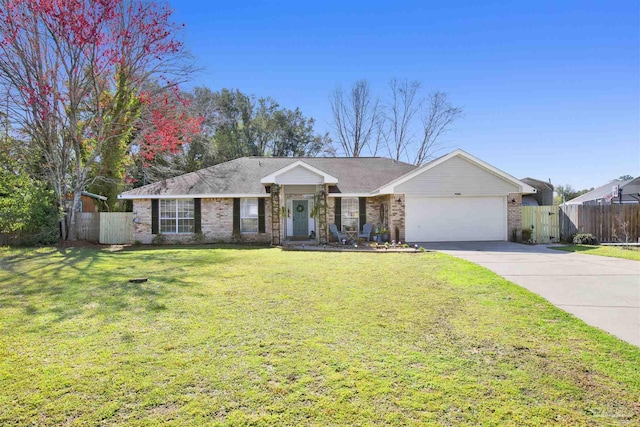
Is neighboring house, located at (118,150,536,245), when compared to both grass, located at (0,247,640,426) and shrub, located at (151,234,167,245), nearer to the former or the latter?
shrub, located at (151,234,167,245)

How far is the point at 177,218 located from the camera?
1644 cm

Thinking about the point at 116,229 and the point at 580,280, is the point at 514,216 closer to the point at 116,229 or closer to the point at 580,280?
the point at 580,280

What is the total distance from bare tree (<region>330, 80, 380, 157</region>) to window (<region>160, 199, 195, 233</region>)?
19895 mm

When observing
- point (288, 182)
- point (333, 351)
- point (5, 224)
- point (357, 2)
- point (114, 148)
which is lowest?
point (333, 351)

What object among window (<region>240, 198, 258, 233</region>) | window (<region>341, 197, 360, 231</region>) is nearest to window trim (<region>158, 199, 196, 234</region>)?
→ window (<region>240, 198, 258, 233</region>)

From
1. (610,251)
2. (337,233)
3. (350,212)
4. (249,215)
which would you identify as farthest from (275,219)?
(610,251)

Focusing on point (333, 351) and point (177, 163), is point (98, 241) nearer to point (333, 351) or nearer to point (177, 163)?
point (177, 163)

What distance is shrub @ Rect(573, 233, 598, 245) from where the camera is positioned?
47.8 feet

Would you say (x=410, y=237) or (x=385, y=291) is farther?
(x=410, y=237)

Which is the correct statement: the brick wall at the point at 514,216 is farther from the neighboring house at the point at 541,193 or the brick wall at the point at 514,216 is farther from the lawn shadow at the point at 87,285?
the lawn shadow at the point at 87,285

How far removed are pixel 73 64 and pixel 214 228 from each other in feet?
31.5

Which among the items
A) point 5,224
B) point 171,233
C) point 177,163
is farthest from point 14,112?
point 177,163

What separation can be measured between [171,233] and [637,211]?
20903 millimetres

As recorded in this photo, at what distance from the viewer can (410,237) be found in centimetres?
1564
